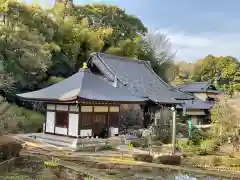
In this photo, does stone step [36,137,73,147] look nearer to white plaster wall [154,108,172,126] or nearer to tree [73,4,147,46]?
white plaster wall [154,108,172,126]

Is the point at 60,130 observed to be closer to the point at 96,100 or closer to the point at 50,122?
the point at 50,122

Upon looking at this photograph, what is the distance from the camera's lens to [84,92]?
60.0 feet

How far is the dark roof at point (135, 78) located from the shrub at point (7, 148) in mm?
10908

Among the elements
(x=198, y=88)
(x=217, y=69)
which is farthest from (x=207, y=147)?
(x=217, y=69)

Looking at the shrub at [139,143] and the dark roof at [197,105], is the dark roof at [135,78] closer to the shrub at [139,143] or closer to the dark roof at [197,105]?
the shrub at [139,143]

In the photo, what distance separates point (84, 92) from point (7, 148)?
606 centimetres

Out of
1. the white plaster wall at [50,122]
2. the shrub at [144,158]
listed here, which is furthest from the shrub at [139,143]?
the white plaster wall at [50,122]

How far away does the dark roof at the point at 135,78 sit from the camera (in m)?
23.9

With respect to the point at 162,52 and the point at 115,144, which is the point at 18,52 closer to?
the point at 115,144

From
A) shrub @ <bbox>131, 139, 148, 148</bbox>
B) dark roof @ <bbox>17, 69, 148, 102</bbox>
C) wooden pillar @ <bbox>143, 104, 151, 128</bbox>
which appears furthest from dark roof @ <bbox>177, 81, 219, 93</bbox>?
shrub @ <bbox>131, 139, 148, 148</bbox>

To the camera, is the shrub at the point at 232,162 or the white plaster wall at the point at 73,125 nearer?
the shrub at the point at 232,162

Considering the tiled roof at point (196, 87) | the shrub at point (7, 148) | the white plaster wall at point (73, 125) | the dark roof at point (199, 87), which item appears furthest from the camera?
the tiled roof at point (196, 87)

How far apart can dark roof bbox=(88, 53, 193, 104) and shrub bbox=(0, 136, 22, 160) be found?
10.9 m

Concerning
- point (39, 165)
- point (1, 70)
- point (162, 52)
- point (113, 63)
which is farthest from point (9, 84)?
point (162, 52)
